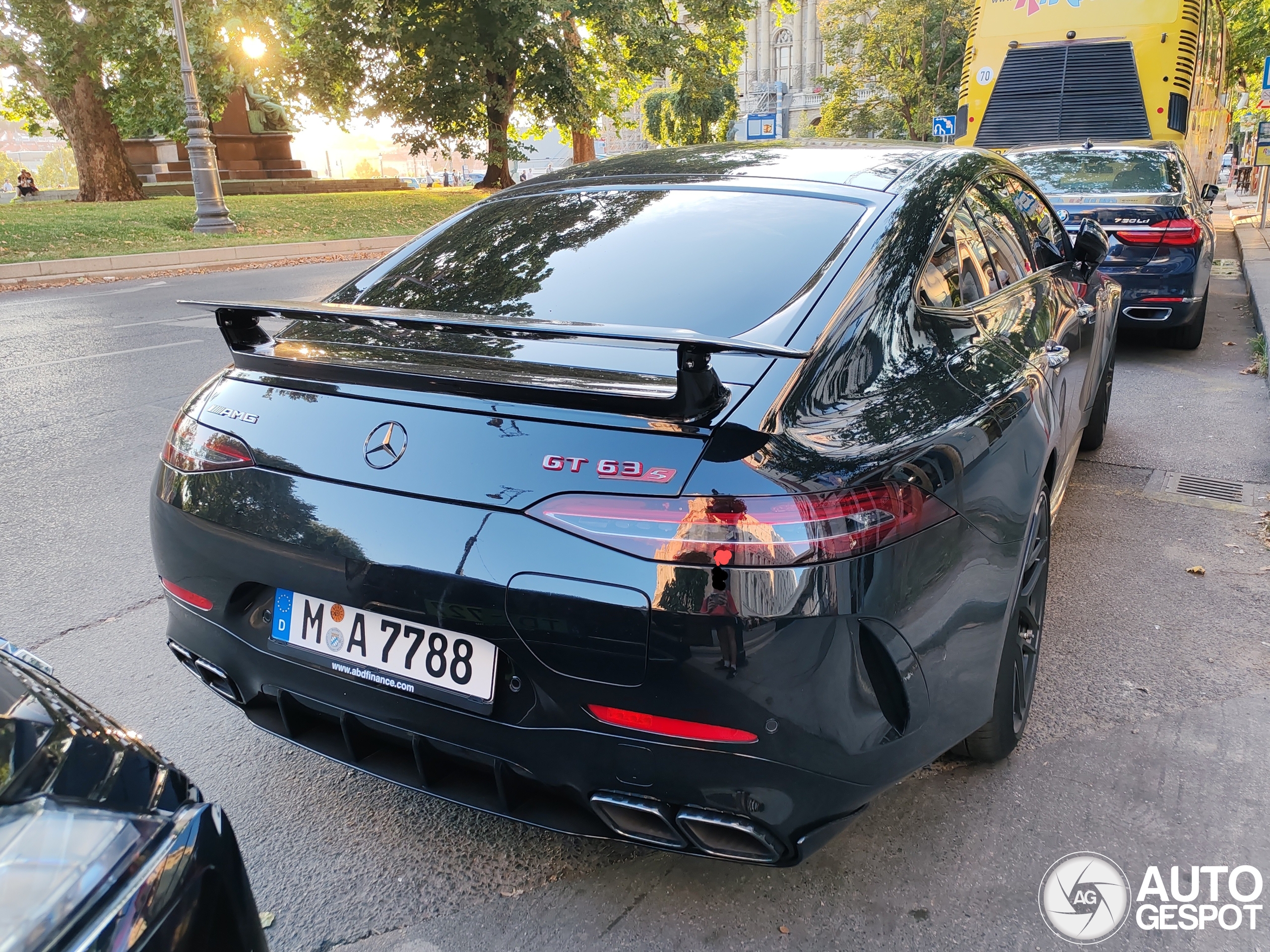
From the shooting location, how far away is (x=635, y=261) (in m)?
2.50

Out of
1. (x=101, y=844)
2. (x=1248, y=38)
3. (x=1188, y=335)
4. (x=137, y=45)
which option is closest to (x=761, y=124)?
(x=137, y=45)

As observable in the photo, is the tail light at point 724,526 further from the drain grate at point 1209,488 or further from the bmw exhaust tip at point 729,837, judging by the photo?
the drain grate at point 1209,488

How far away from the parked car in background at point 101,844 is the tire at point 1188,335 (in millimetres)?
8404

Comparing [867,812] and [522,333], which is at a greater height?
[522,333]

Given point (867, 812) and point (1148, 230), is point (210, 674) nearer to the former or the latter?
point (867, 812)

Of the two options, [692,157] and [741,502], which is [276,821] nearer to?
[741,502]

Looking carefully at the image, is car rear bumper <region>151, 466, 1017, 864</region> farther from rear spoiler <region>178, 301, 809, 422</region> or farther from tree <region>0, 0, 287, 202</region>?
tree <region>0, 0, 287, 202</region>

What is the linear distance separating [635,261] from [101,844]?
5.74ft

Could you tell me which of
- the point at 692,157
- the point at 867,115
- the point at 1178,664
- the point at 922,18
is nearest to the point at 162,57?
the point at 692,157

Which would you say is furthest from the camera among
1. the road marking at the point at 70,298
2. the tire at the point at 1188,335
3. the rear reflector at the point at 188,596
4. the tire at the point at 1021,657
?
the road marking at the point at 70,298

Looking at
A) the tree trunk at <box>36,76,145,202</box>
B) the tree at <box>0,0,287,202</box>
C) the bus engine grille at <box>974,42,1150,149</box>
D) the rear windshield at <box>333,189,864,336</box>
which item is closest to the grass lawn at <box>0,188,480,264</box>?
the tree trunk at <box>36,76,145,202</box>

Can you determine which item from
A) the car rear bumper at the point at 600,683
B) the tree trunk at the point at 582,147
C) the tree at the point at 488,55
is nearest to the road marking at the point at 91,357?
the car rear bumper at the point at 600,683

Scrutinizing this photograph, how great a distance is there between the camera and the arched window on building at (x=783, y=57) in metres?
92.8

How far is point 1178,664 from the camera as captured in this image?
3217mm
